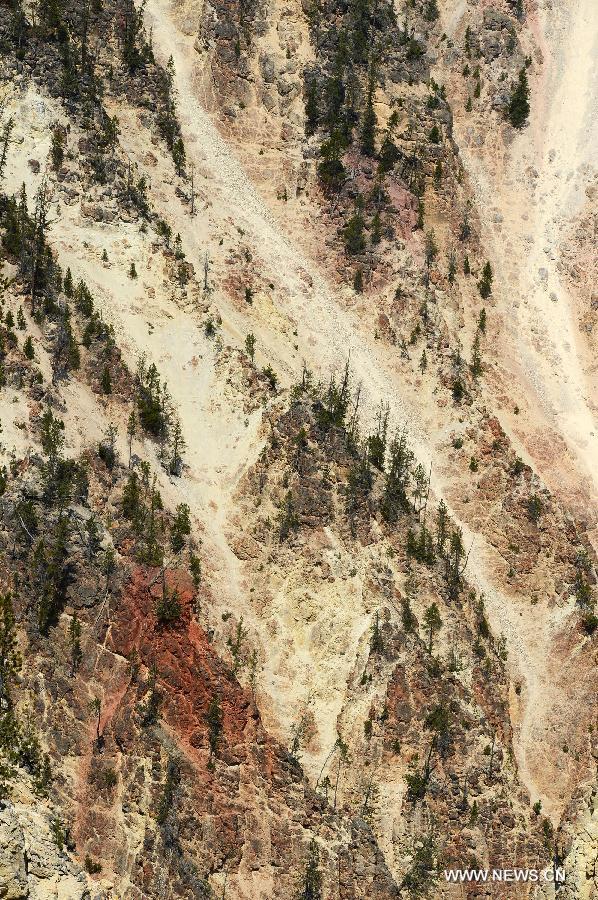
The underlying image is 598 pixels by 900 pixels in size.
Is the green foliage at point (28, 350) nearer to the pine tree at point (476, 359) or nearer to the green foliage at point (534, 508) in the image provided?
the pine tree at point (476, 359)

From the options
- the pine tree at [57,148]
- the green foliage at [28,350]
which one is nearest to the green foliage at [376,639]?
the green foliage at [28,350]

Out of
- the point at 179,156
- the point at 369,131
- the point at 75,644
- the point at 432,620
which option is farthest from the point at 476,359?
the point at 75,644

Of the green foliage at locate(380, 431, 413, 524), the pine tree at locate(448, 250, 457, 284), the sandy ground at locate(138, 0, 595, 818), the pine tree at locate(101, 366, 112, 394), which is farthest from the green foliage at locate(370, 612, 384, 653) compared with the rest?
the pine tree at locate(448, 250, 457, 284)

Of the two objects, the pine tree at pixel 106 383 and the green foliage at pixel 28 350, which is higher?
the green foliage at pixel 28 350

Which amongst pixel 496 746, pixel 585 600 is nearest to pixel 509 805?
pixel 496 746

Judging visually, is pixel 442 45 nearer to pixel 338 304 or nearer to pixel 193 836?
pixel 338 304

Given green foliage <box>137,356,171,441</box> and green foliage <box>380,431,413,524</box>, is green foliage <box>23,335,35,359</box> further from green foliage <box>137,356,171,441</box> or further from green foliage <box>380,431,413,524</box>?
green foliage <box>380,431,413,524</box>

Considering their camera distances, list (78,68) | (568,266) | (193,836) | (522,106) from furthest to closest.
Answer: (522,106), (568,266), (78,68), (193,836)
